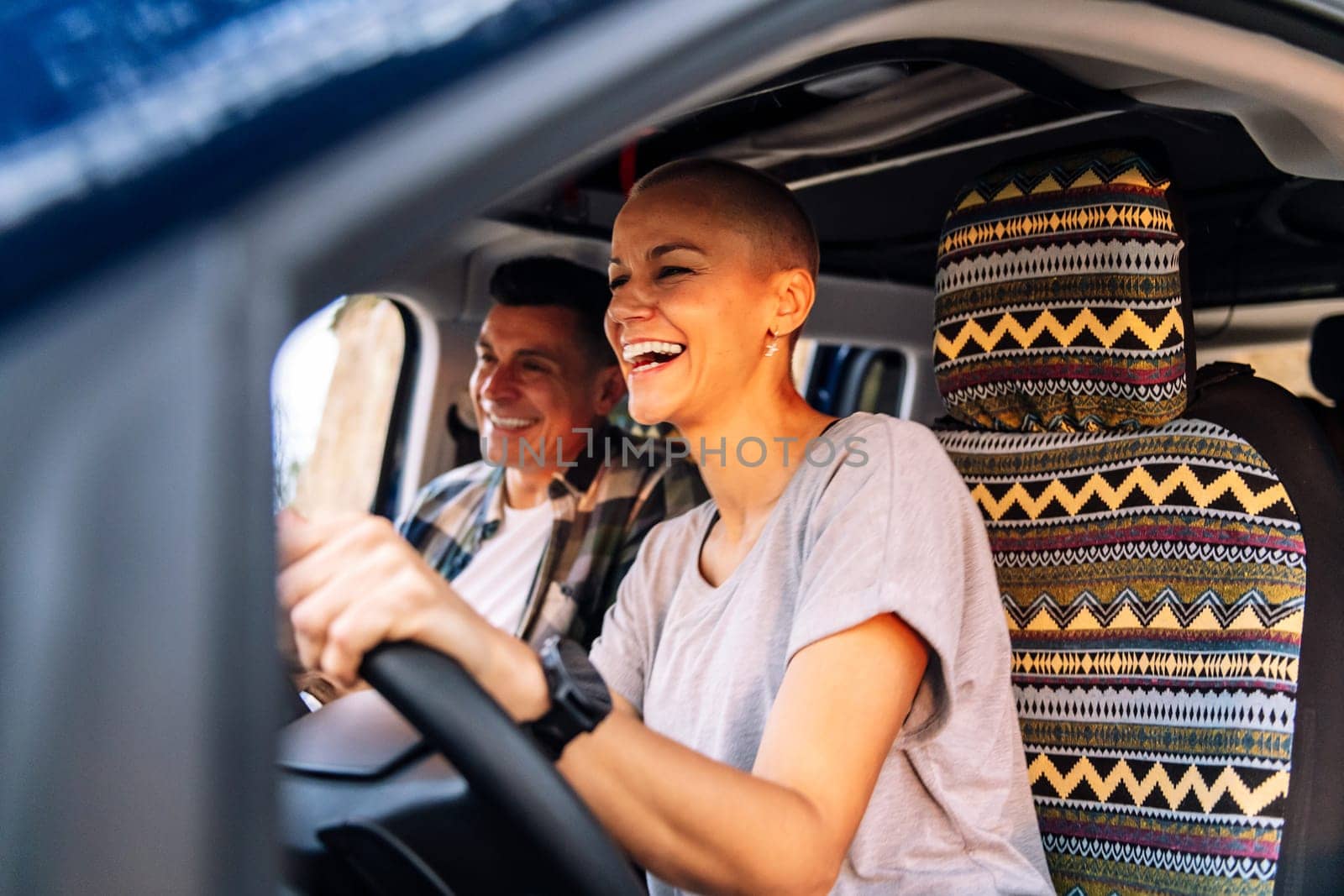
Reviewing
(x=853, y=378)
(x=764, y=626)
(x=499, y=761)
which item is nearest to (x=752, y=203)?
(x=764, y=626)

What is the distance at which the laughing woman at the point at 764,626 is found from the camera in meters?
0.94

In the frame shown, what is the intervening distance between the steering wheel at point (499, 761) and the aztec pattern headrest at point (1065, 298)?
1.11 meters

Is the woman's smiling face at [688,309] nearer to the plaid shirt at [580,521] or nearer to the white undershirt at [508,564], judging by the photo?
the plaid shirt at [580,521]

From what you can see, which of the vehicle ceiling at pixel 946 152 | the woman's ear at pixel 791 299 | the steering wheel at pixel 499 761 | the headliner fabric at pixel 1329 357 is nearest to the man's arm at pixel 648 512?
the vehicle ceiling at pixel 946 152

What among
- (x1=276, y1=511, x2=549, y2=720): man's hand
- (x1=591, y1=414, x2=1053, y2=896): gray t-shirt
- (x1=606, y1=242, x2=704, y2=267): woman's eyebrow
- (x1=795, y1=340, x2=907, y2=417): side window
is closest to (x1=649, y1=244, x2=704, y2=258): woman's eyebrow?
(x1=606, y1=242, x2=704, y2=267): woman's eyebrow

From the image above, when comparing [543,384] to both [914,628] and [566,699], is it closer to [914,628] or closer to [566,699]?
[914,628]

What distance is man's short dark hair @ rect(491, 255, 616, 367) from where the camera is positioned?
8.91 feet

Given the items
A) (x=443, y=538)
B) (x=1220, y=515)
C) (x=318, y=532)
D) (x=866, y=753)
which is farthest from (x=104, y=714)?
(x=443, y=538)

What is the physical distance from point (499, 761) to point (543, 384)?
2.03 metres

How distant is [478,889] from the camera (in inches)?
36.2

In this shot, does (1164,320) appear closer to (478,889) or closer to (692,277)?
(692,277)

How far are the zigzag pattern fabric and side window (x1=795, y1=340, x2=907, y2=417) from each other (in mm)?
1569

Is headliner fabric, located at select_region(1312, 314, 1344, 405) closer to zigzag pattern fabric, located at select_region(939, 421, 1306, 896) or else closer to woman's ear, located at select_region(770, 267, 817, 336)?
zigzag pattern fabric, located at select_region(939, 421, 1306, 896)

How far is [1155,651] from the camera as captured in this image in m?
1.63
